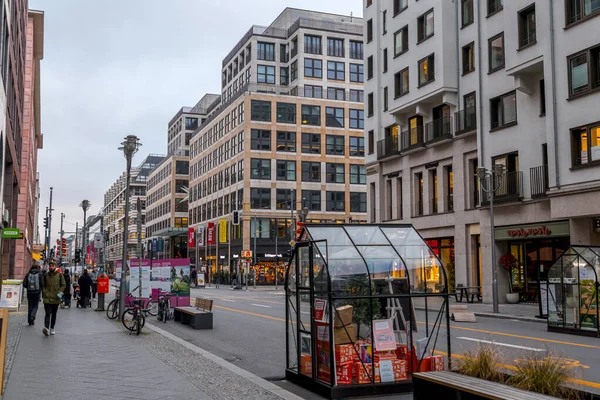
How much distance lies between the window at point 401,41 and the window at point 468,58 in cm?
552

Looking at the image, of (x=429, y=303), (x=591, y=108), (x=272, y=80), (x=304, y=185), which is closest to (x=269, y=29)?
(x=272, y=80)

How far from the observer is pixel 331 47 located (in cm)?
8138

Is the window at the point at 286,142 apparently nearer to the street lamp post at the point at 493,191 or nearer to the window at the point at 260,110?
the window at the point at 260,110

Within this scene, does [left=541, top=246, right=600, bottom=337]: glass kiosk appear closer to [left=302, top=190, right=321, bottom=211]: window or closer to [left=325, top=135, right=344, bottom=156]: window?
[left=302, top=190, right=321, bottom=211]: window

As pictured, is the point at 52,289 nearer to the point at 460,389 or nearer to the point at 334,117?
the point at 460,389

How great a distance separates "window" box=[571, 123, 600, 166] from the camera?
2595cm

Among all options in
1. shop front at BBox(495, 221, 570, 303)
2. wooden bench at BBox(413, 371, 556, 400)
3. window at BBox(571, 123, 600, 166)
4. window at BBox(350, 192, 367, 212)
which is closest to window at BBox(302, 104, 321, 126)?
window at BBox(350, 192, 367, 212)

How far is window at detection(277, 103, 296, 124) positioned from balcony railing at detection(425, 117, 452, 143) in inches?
1505

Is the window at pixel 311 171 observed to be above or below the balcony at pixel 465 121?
above

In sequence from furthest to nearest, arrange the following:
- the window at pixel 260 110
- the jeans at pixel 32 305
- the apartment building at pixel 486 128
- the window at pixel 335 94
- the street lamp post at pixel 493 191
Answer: the window at pixel 335 94 → the window at pixel 260 110 → the apartment building at pixel 486 128 → the street lamp post at pixel 493 191 → the jeans at pixel 32 305

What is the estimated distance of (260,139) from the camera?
74.9m

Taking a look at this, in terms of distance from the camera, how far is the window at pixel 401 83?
137ft

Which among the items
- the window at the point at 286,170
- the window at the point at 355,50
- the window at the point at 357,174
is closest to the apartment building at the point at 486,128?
the window at the point at 286,170

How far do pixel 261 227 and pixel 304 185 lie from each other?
23.3 feet
